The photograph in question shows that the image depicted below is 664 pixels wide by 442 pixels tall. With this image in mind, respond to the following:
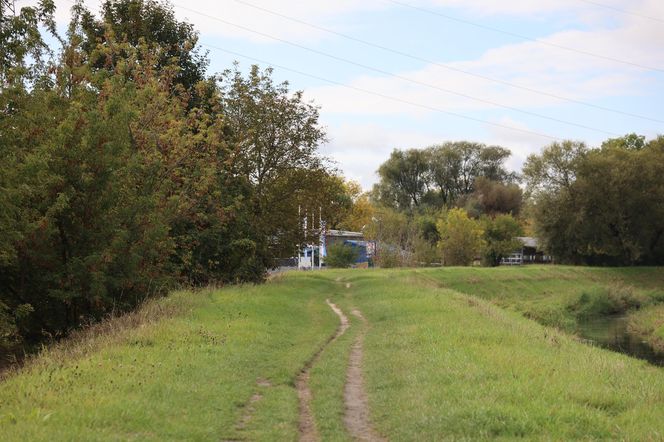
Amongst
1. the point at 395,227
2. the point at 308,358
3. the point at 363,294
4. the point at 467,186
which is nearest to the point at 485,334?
the point at 308,358

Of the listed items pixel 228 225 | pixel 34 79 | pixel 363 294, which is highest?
pixel 34 79

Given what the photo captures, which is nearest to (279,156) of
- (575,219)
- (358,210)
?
(575,219)

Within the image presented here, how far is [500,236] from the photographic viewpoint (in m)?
73.1

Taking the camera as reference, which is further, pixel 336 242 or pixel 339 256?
pixel 336 242

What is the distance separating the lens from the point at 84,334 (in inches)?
609

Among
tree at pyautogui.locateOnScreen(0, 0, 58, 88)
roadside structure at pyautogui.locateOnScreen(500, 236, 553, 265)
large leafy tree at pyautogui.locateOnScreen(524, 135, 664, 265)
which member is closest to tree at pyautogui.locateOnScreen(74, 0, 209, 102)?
tree at pyautogui.locateOnScreen(0, 0, 58, 88)

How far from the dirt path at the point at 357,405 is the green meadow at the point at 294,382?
0.43ft

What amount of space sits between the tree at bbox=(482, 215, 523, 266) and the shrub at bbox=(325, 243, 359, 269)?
17.6 meters

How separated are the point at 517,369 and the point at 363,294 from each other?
20640 mm

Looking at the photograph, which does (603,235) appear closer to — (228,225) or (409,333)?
(228,225)

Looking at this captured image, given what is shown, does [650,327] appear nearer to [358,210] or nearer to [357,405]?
[357,405]

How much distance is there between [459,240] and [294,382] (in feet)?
186

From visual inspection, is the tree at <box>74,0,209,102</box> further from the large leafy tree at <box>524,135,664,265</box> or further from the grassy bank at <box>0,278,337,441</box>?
the large leafy tree at <box>524,135,664,265</box>

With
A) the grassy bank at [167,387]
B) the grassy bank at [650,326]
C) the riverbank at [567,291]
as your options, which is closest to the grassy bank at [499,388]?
the grassy bank at [167,387]
